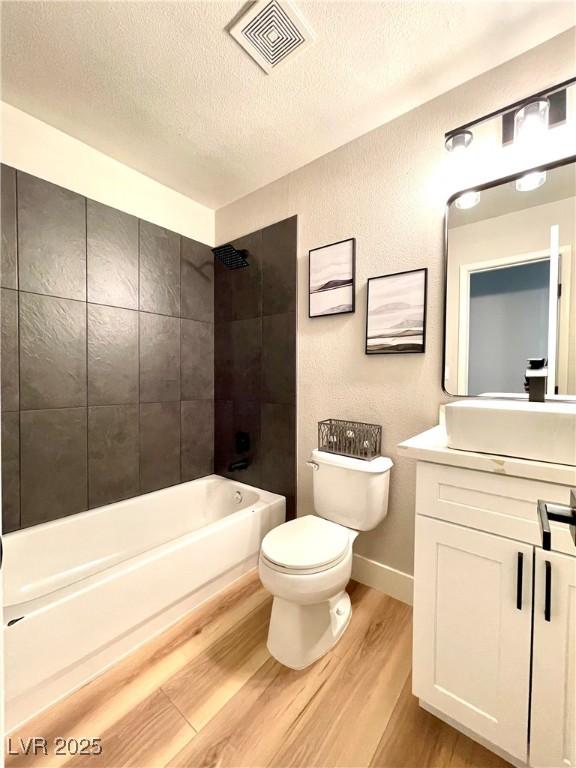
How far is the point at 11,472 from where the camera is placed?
5.33ft

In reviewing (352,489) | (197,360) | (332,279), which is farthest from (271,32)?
(352,489)

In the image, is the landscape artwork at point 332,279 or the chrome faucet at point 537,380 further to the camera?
the landscape artwork at point 332,279

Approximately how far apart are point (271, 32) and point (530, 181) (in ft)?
3.79

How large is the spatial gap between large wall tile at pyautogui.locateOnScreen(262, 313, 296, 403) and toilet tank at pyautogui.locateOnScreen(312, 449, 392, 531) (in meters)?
0.53

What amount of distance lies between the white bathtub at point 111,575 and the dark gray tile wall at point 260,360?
0.66 ft

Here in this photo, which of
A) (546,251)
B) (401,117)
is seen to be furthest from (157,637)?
(401,117)

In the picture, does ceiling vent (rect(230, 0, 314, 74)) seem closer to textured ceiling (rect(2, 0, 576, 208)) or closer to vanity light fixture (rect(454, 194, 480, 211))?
textured ceiling (rect(2, 0, 576, 208))

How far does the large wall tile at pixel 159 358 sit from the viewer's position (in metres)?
2.10

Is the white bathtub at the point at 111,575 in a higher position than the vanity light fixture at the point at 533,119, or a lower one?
lower

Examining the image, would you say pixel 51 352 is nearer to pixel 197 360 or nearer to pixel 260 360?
pixel 197 360

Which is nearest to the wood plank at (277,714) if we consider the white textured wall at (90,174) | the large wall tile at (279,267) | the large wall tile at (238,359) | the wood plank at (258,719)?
the wood plank at (258,719)

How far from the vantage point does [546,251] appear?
1.30 meters

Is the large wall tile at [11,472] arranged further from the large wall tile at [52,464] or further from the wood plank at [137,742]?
the wood plank at [137,742]

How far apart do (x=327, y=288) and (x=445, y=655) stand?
1.66 metres
